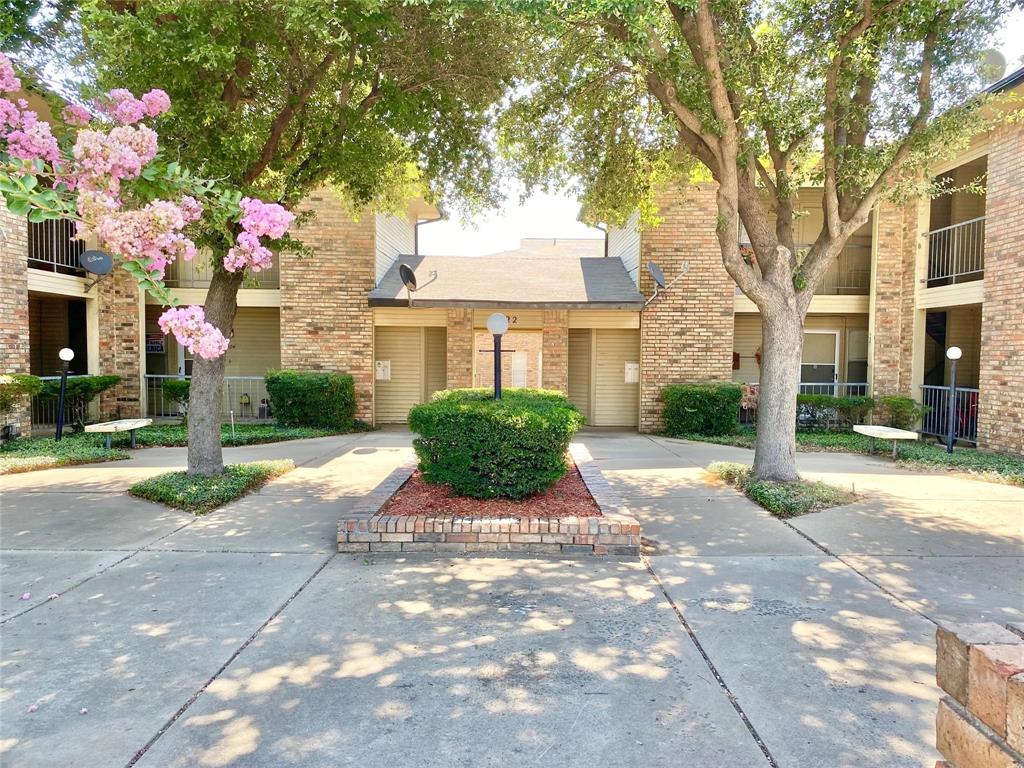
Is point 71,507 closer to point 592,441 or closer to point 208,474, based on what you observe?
point 208,474

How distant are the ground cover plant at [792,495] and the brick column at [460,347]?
7.14 m

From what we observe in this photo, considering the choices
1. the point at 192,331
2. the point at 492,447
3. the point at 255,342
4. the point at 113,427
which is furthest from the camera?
the point at 255,342

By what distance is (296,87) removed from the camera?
730 cm

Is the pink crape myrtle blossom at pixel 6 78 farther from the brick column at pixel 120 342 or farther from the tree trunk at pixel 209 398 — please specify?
the brick column at pixel 120 342

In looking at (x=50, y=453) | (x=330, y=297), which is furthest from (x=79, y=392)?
(x=330, y=297)

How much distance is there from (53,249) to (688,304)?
13.1 metres

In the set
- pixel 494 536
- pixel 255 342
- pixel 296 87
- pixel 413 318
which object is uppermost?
pixel 296 87

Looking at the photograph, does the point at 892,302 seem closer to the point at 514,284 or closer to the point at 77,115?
the point at 514,284

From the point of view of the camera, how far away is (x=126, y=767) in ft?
8.38

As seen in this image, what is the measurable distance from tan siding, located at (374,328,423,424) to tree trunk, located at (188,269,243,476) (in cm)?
690

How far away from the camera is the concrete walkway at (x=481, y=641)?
2.74m

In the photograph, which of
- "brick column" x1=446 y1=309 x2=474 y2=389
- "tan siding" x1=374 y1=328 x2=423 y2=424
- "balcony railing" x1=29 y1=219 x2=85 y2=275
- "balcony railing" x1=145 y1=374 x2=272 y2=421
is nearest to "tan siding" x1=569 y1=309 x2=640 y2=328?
"brick column" x1=446 y1=309 x2=474 y2=389

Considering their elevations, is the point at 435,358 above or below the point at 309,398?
above

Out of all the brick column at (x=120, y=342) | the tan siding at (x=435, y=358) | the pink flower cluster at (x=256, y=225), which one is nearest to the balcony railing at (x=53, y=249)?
the brick column at (x=120, y=342)
